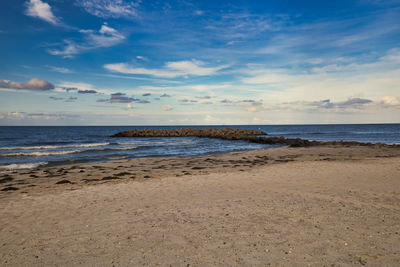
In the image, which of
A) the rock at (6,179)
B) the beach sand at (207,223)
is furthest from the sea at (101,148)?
the beach sand at (207,223)

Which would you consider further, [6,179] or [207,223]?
[6,179]

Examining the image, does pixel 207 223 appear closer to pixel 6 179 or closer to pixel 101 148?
pixel 6 179

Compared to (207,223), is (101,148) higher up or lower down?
lower down

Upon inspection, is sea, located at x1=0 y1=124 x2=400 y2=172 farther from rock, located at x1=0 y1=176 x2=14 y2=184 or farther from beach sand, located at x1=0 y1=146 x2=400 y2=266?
beach sand, located at x1=0 y1=146 x2=400 y2=266

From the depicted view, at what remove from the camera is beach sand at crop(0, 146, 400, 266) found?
13.2ft

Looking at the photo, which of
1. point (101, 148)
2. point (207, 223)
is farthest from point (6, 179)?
point (101, 148)

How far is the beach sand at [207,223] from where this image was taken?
402cm

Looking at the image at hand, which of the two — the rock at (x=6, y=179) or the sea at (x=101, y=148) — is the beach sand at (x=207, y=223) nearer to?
the rock at (x=6, y=179)

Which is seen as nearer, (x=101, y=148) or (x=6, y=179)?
(x=6, y=179)

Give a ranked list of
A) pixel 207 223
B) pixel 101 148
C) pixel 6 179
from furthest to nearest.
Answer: pixel 101 148
pixel 6 179
pixel 207 223

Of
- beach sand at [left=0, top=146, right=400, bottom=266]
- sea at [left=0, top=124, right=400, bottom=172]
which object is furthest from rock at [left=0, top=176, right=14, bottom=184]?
sea at [left=0, top=124, right=400, bottom=172]

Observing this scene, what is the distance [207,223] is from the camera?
5.41 metres

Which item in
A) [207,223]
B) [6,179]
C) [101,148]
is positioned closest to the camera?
[207,223]

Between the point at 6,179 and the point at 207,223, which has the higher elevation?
Answer: the point at 207,223
